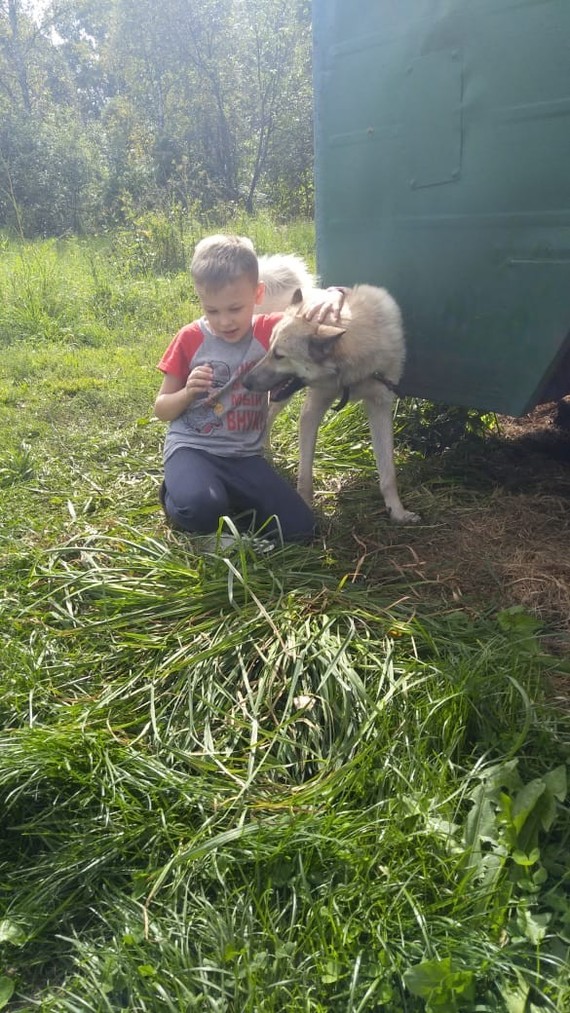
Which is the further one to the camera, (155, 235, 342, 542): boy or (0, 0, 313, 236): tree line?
(0, 0, 313, 236): tree line

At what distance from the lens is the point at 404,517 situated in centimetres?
311

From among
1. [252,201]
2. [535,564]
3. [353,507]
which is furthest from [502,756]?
[252,201]

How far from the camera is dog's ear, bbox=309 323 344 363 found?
2.95 m

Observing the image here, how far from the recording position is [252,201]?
15125 mm

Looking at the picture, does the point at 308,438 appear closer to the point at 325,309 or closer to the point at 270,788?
the point at 325,309

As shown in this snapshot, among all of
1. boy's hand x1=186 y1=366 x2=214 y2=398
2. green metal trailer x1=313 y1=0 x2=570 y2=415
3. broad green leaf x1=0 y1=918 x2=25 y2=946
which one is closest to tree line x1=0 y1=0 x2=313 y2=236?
green metal trailer x1=313 y1=0 x2=570 y2=415

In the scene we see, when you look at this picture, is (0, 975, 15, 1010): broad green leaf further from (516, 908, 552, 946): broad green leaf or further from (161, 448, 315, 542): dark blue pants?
(161, 448, 315, 542): dark blue pants

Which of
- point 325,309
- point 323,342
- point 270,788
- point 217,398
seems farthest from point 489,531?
point 270,788

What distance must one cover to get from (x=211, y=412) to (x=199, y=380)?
8.5 inches

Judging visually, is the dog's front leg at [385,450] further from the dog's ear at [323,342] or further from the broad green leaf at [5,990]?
the broad green leaf at [5,990]

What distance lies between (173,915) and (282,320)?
2.24 metres

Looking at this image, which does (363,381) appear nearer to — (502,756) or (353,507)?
(353,507)

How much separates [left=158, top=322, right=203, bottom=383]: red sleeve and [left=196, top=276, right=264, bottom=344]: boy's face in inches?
3.3

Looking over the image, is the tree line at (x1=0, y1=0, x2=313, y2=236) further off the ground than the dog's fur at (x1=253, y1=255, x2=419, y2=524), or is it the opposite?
the tree line at (x1=0, y1=0, x2=313, y2=236)
